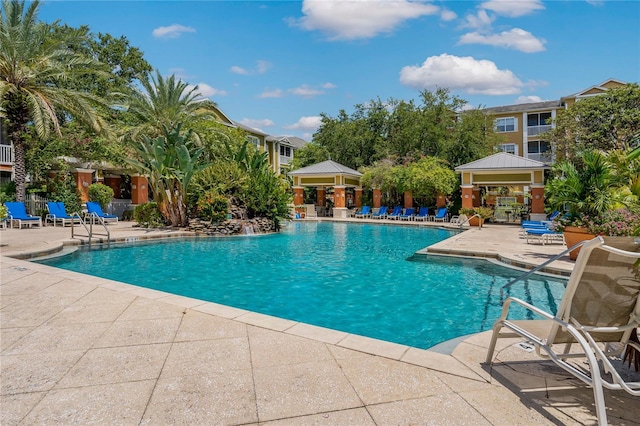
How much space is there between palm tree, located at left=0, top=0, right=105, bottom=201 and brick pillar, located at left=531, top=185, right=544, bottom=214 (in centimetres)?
2595

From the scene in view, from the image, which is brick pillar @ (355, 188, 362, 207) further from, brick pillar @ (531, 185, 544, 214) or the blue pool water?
the blue pool water

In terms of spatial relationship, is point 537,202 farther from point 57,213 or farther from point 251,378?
point 57,213

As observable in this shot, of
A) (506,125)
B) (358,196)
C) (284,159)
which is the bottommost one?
(358,196)

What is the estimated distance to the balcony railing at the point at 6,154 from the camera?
21.9m

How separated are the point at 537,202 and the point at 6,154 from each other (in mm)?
32364

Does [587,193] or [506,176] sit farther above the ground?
[506,176]

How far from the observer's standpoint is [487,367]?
10.9ft

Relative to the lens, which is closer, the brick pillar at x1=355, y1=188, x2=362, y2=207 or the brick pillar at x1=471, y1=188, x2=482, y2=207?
the brick pillar at x1=471, y1=188, x2=482, y2=207

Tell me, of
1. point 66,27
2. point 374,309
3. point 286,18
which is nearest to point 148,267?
point 374,309

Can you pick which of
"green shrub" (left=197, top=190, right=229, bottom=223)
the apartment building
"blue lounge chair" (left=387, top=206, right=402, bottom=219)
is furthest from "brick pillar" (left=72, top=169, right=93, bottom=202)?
the apartment building

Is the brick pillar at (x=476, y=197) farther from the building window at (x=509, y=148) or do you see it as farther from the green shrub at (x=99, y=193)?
the green shrub at (x=99, y=193)

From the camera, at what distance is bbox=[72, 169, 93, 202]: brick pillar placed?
2333 cm

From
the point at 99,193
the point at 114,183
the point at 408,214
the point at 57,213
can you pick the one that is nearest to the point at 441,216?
the point at 408,214

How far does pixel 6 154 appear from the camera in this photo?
22.1 m
